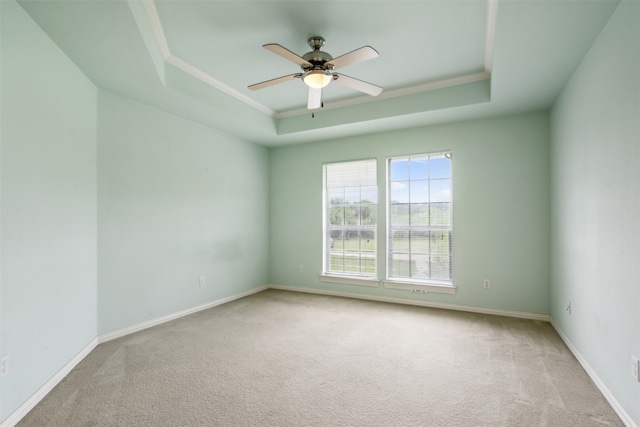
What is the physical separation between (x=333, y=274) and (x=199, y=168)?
2596mm

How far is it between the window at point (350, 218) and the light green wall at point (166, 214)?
50.2 inches

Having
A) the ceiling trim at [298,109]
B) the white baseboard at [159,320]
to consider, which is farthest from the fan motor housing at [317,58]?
the white baseboard at [159,320]

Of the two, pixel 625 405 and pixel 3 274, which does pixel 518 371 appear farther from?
pixel 3 274

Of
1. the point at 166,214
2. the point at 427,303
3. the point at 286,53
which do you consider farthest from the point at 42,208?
the point at 427,303

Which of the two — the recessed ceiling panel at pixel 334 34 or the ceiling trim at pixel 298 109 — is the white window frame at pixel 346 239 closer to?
the ceiling trim at pixel 298 109

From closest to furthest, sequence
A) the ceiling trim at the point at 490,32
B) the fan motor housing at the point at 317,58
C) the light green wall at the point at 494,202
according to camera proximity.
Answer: the ceiling trim at the point at 490,32, the fan motor housing at the point at 317,58, the light green wall at the point at 494,202

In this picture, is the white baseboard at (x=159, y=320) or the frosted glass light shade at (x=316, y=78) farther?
the white baseboard at (x=159, y=320)

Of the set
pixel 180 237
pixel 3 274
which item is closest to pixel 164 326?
pixel 180 237

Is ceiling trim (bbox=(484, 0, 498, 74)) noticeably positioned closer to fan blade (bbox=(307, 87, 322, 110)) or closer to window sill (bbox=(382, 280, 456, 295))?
fan blade (bbox=(307, 87, 322, 110))

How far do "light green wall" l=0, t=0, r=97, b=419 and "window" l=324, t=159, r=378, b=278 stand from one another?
3.23 metres

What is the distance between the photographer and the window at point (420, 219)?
4.25 m

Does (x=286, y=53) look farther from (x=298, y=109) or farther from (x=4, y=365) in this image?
(x=4, y=365)

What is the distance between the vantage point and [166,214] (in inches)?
147

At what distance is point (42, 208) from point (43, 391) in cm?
128
